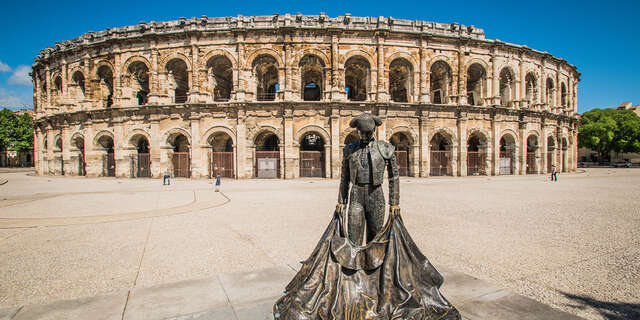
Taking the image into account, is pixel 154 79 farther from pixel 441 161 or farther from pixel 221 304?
pixel 441 161

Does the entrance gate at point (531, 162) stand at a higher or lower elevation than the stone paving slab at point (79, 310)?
higher

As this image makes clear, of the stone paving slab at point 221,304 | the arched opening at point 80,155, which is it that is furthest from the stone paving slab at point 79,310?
the arched opening at point 80,155

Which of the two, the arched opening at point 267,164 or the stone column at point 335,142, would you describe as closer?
the stone column at point 335,142

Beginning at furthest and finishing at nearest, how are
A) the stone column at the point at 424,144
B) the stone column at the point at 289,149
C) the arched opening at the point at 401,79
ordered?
the arched opening at the point at 401,79 < the stone column at the point at 424,144 < the stone column at the point at 289,149

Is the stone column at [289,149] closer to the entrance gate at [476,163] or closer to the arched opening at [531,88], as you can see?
the entrance gate at [476,163]

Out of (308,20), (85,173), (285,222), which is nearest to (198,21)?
(308,20)

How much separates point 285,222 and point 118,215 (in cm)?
459

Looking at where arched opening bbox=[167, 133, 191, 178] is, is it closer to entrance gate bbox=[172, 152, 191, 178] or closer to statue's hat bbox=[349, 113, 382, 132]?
entrance gate bbox=[172, 152, 191, 178]

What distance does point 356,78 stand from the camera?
23.1 metres

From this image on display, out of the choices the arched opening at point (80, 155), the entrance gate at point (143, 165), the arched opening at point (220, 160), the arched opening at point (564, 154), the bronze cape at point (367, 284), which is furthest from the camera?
the arched opening at point (564, 154)

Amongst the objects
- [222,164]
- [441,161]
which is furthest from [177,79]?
[441,161]

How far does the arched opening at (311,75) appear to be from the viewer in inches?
731

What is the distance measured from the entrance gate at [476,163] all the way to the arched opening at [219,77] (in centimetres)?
1894

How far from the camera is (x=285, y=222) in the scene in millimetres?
6359
